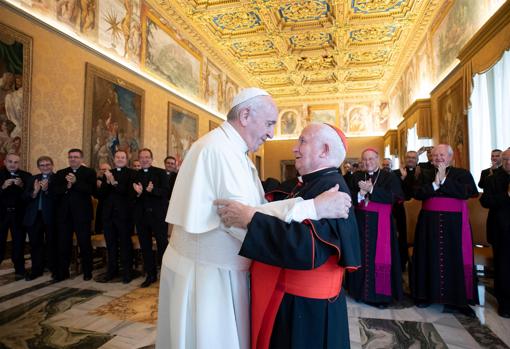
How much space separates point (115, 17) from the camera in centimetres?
760

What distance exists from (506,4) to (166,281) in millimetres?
6494

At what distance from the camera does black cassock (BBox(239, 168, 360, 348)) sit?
1.33m

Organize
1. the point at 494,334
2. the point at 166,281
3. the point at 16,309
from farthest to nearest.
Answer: the point at 16,309 → the point at 494,334 → the point at 166,281

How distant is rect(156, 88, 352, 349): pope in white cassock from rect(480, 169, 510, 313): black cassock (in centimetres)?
371

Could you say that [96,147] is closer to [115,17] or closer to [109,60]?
[109,60]

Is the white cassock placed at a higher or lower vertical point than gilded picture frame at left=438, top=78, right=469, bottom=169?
lower

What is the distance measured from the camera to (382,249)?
13.8 ft

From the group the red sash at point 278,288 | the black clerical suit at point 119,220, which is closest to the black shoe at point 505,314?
the red sash at point 278,288

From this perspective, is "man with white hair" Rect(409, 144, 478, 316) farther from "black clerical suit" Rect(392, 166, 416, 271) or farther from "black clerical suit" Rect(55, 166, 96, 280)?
"black clerical suit" Rect(55, 166, 96, 280)

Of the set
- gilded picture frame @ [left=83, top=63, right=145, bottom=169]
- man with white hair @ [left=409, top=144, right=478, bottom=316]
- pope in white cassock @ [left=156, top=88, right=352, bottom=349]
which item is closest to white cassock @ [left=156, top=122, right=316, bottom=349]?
pope in white cassock @ [left=156, top=88, right=352, bottom=349]

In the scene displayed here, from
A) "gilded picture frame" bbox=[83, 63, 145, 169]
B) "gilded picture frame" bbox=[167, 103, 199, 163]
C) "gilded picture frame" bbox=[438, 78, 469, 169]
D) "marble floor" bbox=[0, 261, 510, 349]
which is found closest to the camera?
"marble floor" bbox=[0, 261, 510, 349]

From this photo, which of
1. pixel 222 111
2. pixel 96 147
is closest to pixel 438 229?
pixel 96 147

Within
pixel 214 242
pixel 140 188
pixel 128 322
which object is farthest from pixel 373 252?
pixel 140 188

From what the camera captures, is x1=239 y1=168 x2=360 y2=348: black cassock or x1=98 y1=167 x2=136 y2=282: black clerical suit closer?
x1=239 y1=168 x2=360 y2=348: black cassock
